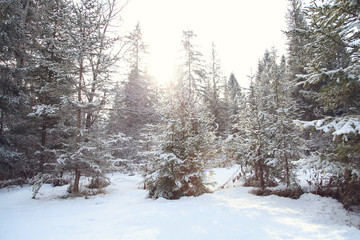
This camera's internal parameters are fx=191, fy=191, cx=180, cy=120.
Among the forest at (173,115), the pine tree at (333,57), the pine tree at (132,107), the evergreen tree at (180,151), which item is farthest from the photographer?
the pine tree at (132,107)

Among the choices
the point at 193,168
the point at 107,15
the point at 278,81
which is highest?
the point at 107,15

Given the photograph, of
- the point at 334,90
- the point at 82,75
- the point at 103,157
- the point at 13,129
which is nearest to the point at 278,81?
the point at 334,90

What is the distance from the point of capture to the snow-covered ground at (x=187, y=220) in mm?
4238

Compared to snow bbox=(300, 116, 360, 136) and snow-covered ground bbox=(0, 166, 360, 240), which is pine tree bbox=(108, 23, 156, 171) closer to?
snow-covered ground bbox=(0, 166, 360, 240)

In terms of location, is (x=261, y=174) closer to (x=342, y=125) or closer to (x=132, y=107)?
(x=342, y=125)

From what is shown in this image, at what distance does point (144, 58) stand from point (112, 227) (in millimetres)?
17677

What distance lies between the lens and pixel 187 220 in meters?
5.22

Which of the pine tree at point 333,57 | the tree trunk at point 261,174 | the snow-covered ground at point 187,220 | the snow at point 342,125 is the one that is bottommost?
the snow-covered ground at point 187,220

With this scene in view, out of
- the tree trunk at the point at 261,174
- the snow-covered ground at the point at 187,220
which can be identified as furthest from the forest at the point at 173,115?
the snow-covered ground at the point at 187,220

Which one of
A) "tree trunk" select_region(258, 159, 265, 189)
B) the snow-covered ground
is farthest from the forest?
the snow-covered ground

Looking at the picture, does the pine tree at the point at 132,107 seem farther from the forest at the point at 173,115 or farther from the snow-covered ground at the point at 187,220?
the snow-covered ground at the point at 187,220

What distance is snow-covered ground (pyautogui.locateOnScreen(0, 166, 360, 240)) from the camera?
4.24 meters

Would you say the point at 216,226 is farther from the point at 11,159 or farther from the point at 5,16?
the point at 5,16

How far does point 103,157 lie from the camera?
9453 mm
